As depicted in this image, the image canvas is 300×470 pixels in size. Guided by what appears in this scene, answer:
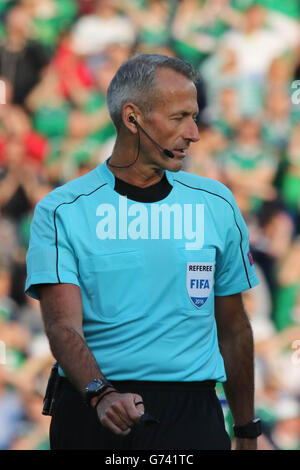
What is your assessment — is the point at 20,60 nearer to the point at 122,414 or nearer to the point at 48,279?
the point at 48,279

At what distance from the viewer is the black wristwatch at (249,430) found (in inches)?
114

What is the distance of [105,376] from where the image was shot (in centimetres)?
261

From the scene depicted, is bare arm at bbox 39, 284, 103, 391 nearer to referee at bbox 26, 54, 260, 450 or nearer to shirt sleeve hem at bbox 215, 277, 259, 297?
referee at bbox 26, 54, 260, 450

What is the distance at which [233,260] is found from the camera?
2826 millimetres

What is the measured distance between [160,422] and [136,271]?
42 cm

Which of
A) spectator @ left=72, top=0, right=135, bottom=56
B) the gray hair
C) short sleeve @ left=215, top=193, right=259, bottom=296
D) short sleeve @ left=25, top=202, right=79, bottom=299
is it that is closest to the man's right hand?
short sleeve @ left=25, top=202, right=79, bottom=299

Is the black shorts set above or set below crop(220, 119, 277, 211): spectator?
below

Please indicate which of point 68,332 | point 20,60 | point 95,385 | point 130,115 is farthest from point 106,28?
point 95,385

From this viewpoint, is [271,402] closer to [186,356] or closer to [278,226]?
[278,226]

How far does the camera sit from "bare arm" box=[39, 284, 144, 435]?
223 cm
